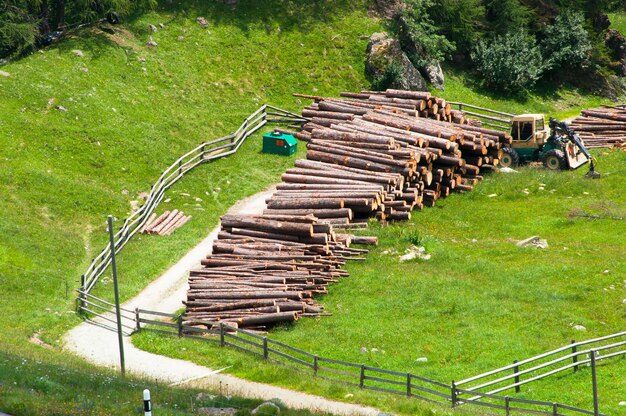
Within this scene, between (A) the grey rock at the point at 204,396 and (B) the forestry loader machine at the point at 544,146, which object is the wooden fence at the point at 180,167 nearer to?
(B) the forestry loader machine at the point at 544,146

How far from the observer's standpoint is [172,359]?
3641cm

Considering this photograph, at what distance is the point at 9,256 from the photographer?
4200 centimetres

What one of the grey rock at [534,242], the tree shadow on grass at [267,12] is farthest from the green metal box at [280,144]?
the grey rock at [534,242]

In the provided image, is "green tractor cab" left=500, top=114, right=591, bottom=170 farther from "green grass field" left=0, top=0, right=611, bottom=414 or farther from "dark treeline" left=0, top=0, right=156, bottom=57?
"dark treeline" left=0, top=0, right=156, bottom=57

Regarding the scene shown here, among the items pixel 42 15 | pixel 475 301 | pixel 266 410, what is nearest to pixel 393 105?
pixel 475 301

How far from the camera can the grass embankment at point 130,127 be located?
137 ft

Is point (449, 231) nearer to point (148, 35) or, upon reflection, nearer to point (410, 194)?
point (410, 194)

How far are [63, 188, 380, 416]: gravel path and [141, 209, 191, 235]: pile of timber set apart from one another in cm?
166

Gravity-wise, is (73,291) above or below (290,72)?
below

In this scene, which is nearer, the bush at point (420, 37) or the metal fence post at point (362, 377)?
the metal fence post at point (362, 377)

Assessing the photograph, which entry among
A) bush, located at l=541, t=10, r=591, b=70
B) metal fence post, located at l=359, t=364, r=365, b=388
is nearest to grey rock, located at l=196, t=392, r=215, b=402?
metal fence post, located at l=359, t=364, r=365, b=388

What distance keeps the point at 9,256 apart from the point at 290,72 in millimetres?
25546

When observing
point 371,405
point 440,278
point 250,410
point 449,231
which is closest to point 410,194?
point 449,231

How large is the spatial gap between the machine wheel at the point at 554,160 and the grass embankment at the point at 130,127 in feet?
41.0
